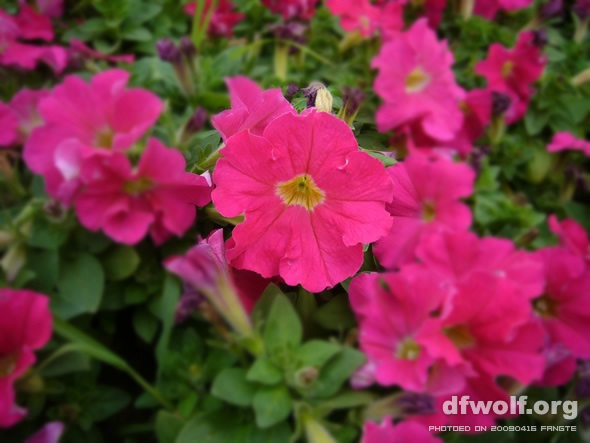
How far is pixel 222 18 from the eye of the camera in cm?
91

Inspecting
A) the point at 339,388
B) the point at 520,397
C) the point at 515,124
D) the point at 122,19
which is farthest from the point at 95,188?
the point at 515,124

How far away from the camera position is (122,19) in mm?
837

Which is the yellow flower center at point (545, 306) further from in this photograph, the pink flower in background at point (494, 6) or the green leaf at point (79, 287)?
the pink flower in background at point (494, 6)

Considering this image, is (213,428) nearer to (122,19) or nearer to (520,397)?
(520,397)

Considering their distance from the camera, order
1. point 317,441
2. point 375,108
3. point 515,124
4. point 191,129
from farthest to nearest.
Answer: point 515,124
point 375,108
point 191,129
point 317,441

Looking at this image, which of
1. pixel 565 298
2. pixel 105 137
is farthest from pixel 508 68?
pixel 105 137

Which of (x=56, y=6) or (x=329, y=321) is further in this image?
(x=56, y=6)

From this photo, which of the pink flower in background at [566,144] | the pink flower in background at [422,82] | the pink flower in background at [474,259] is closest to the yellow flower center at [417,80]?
the pink flower in background at [422,82]

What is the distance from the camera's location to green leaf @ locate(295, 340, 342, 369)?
0.34m

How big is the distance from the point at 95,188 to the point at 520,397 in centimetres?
39

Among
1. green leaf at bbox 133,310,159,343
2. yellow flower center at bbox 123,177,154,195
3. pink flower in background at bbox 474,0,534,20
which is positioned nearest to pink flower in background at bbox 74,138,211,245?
yellow flower center at bbox 123,177,154,195

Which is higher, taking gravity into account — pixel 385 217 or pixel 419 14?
pixel 419 14

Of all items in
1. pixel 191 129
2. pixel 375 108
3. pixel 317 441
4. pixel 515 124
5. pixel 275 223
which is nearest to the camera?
pixel 317 441

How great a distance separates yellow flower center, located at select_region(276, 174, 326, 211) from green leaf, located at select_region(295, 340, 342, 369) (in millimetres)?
108
